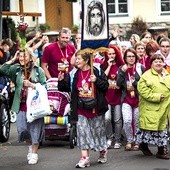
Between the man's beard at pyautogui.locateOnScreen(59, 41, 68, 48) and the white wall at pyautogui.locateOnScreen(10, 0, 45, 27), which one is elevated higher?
the white wall at pyautogui.locateOnScreen(10, 0, 45, 27)

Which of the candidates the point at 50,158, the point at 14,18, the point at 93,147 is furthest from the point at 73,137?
the point at 14,18

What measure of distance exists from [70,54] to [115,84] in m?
1.21

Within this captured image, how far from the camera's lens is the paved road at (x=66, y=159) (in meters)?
9.25

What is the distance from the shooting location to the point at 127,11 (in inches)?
1203

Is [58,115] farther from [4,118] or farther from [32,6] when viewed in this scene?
[32,6]

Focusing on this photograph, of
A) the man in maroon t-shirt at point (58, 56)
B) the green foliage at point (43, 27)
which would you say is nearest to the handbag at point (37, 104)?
the man in maroon t-shirt at point (58, 56)

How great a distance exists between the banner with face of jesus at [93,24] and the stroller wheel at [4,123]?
2948mm

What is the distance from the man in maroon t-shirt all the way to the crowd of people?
0.67 metres

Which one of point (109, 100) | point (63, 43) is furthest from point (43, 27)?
point (109, 100)

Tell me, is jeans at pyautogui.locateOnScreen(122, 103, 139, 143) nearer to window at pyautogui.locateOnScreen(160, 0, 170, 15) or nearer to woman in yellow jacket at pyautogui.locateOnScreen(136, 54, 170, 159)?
woman in yellow jacket at pyautogui.locateOnScreen(136, 54, 170, 159)

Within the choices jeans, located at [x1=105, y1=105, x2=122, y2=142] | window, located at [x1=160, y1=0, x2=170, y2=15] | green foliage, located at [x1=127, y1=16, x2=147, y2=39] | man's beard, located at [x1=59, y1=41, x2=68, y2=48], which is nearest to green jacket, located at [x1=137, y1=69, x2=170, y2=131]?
jeans, located at [x1=105, y1=105, x2=122, y2=142]

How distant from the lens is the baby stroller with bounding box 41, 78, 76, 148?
1083 centimetres

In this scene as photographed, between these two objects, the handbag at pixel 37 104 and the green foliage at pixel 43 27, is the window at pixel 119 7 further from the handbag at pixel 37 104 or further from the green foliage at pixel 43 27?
the handbag at pixel 37 104

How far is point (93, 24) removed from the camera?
31.0 ft
